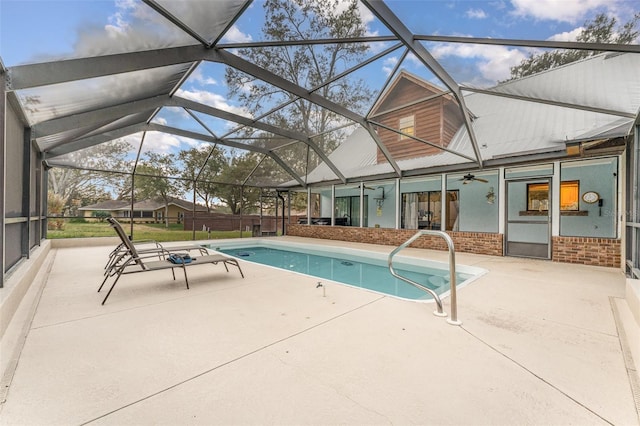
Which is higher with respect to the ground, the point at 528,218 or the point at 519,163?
the point at 519,163

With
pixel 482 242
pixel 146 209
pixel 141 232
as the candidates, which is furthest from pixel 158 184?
pixel 482 242

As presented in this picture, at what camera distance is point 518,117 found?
8.20m

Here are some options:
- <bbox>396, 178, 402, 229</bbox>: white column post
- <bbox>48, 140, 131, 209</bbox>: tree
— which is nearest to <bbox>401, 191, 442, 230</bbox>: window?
<bbox>396, 178, 402, 229</bbox>: white column post

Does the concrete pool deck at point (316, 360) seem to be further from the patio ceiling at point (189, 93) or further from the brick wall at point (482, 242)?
the brick wall at point (482, 242)

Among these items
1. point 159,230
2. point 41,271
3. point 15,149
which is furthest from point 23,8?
point 159,230

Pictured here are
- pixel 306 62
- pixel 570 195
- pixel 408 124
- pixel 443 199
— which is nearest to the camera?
pixel 306 62

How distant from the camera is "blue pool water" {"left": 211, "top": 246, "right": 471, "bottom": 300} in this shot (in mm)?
5352

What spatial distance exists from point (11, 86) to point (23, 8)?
0.80 metres

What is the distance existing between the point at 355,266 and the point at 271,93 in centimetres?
530

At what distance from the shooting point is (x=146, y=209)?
70.8 feet

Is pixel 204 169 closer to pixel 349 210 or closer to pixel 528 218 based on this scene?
pixel 349 210

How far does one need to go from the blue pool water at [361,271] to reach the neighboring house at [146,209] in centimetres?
982

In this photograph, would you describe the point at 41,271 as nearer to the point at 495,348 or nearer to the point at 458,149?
the point at 495,348

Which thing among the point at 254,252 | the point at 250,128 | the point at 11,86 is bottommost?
the point at 254,252
